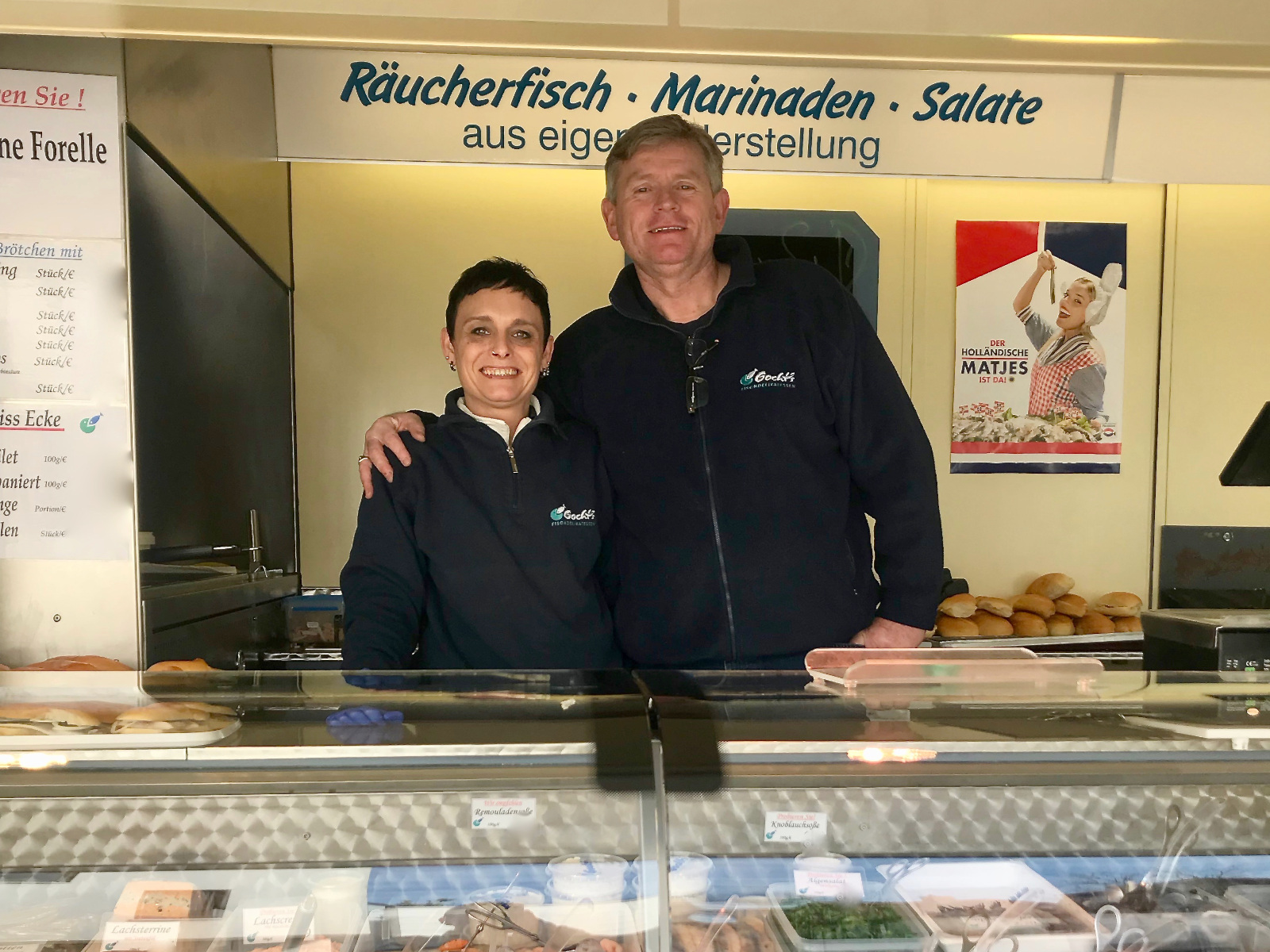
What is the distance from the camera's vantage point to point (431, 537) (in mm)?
1800

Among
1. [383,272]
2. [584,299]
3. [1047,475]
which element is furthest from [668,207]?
[1047,475]

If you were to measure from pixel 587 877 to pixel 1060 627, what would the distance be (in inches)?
131

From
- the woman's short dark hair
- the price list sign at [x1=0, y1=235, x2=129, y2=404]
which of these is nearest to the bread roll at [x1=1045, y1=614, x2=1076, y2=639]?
the woman's short dark hair

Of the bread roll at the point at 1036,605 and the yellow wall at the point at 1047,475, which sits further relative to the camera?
the yellow wall at the point at 1047,475

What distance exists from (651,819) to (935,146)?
317 cm

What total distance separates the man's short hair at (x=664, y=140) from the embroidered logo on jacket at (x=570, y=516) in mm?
753

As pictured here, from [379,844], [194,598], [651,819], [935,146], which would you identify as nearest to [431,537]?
[379,844]

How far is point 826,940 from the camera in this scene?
1.21 meters

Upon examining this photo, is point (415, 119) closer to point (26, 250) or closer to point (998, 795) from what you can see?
point (26, 250)

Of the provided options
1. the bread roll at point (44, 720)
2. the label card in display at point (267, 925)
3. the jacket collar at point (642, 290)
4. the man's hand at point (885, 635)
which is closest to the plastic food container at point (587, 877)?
the label card in display at point (267, 925)

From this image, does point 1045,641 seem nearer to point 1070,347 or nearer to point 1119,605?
point 1119,605

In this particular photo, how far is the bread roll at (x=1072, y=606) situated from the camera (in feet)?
13.5

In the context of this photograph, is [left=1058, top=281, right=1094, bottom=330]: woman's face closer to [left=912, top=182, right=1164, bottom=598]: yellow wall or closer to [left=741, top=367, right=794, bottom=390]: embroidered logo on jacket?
[left=912, top=182, right=1164, bottom=598]: yellow wall

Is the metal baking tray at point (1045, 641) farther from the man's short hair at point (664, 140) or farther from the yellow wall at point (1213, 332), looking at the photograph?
the man's short hair at point (664, 140)
